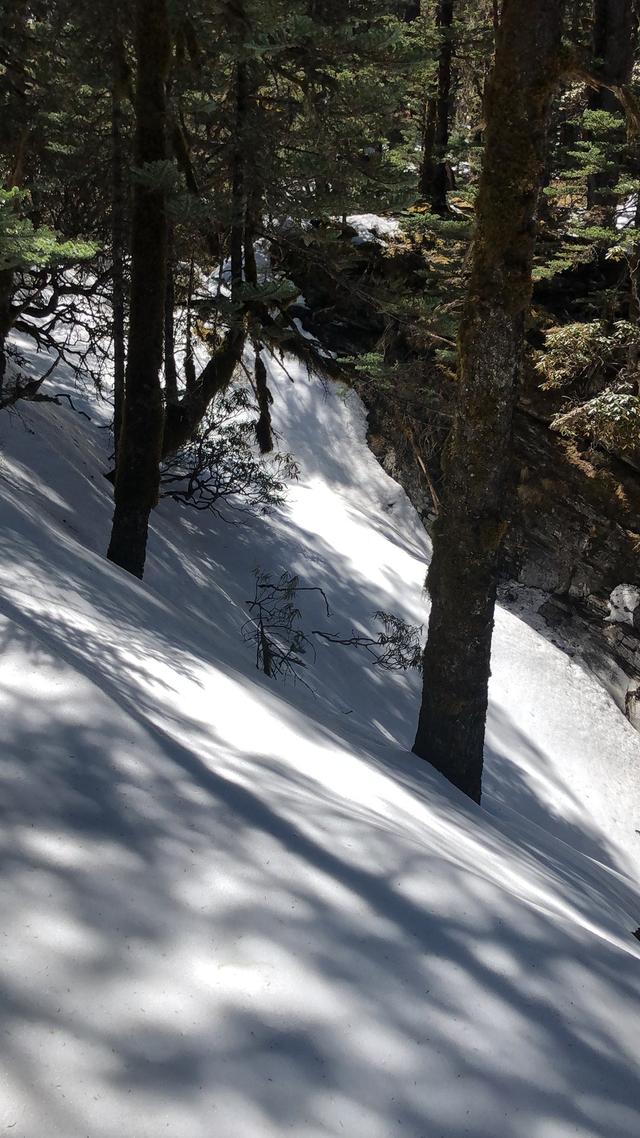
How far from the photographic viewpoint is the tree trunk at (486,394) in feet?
18.0

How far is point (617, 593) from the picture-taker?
13.3 meters

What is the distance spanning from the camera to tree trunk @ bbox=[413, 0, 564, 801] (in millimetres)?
5492

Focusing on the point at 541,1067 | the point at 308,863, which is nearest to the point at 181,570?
the point at 308,863

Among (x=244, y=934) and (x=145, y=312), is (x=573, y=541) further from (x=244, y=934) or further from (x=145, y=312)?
(x=244, y=934)

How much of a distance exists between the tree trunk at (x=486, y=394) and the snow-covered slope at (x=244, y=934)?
5.74 ft

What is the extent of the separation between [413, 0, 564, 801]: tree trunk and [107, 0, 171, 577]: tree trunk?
2844 millimetres

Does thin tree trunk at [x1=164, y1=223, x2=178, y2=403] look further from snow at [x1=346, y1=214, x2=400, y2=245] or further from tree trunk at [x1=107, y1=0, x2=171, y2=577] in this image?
snow at [x1=346, y1=214, x2=400, y2=245]

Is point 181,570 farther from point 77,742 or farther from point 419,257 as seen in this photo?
point 419,257

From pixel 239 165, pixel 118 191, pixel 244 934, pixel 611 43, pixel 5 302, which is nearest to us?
pixel 244 934

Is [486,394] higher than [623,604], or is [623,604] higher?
[623,604]

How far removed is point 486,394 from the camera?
5.95 meters

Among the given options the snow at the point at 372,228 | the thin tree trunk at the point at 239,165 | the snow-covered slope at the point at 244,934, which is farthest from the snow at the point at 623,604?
the snow-covered slope at the point at 244,934

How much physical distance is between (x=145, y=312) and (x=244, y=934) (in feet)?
20.4

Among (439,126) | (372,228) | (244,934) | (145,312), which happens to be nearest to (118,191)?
(145,312)
